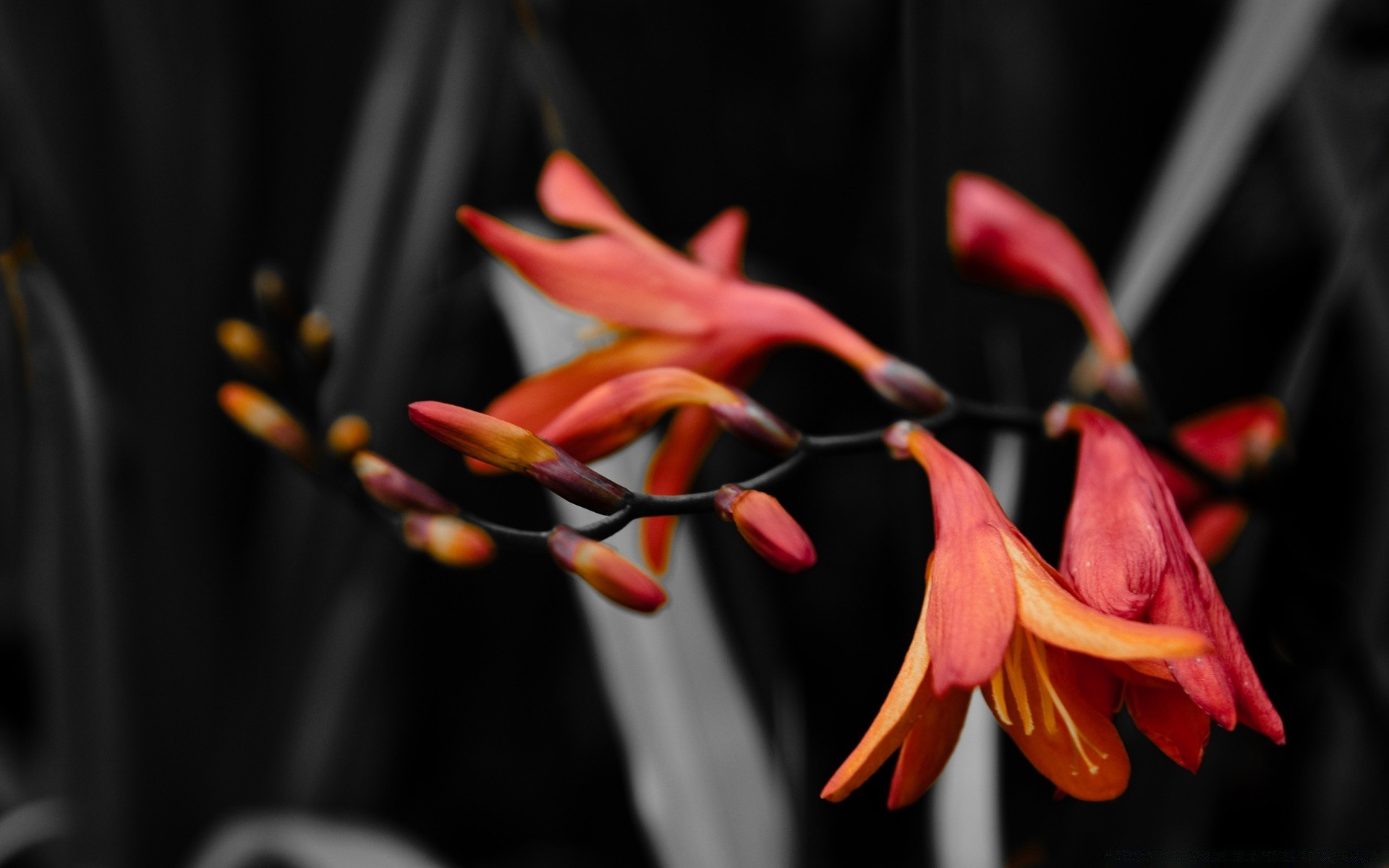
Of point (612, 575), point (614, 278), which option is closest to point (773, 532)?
point (612, 575)

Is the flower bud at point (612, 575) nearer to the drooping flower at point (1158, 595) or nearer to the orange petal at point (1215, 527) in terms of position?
the drooping flower at point (1158, 595)

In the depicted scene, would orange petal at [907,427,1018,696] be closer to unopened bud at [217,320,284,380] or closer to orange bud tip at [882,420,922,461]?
orange bud tip at [882,420,922,461]

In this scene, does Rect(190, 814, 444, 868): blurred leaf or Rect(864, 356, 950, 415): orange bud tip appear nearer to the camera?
Rect(864, 356, 950, 415): orange bud tip

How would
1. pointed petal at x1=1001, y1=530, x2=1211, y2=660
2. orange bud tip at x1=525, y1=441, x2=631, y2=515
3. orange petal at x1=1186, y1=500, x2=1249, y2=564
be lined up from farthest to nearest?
orange petal at x1=1186, y1=500, x2=1249, y2=564
orange bud tip at x1=525, y1=441, x2=631, y2=515
pointed petal at x1=1001, y1=530, x2=1211, y2=660

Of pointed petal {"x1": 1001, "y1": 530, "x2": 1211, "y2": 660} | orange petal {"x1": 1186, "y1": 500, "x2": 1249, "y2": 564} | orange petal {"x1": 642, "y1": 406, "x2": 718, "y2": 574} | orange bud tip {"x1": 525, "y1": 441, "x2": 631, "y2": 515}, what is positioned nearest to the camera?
pointed petal {"x1": 1001, "y1": 530, "x2": 1211, "y2": 660}

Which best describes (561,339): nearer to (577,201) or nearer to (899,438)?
(577,201)

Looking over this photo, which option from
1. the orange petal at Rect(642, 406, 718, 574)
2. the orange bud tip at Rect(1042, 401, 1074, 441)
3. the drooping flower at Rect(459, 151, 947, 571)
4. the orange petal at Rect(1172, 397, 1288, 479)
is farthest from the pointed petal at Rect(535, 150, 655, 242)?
the orange petal at Rect(1172, 397, 1288, 479)

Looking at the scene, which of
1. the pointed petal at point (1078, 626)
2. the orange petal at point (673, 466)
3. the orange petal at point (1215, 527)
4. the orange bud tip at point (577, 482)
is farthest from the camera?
the orange petal at point (1215, 527)

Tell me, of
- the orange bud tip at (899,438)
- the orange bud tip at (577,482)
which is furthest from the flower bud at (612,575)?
the orange bud tip at (899,438)
